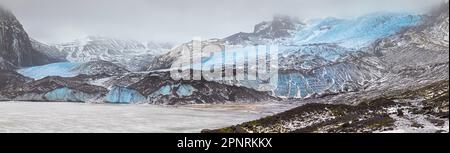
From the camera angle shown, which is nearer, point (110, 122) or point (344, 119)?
point (344, 119)

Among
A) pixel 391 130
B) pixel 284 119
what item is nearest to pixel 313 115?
pixel 284 119

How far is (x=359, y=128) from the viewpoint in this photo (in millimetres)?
→ 58719

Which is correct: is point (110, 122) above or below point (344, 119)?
below

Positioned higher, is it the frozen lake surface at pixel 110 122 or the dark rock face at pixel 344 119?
the dark rock face at pixel 344 119

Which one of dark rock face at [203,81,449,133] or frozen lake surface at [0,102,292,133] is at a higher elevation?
dark rock face at [203,81,449,133]

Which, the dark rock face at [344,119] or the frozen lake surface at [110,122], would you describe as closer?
the dark rock face at [344,119]

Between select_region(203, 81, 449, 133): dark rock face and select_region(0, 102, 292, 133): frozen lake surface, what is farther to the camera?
select_region(0, 102, 292, 133): frozen lake surface
